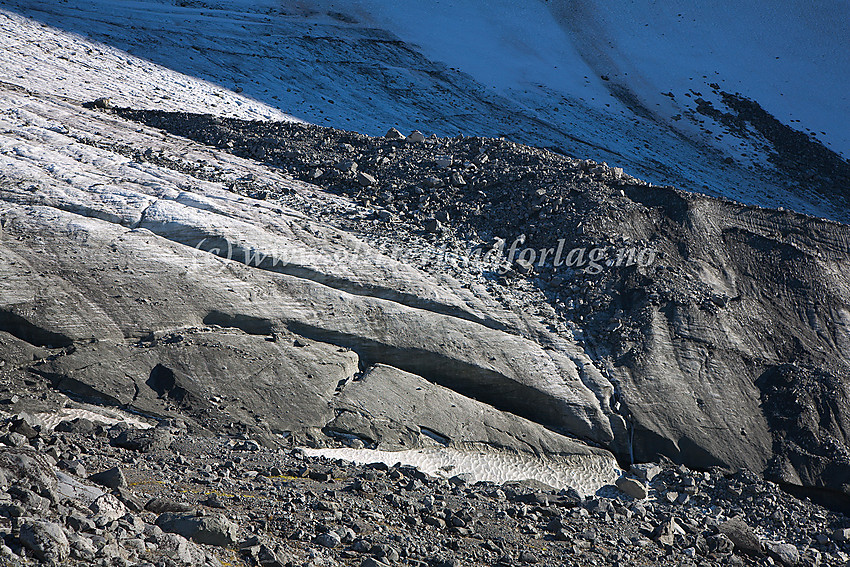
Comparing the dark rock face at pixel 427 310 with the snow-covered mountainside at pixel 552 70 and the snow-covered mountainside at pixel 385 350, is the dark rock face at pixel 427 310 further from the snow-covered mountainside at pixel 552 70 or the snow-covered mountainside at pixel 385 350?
the snow-covered mountainside at pixel 552 70

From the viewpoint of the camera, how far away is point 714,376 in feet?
26.8

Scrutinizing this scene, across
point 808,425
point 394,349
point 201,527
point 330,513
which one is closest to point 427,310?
point 394,349

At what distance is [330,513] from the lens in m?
4.96

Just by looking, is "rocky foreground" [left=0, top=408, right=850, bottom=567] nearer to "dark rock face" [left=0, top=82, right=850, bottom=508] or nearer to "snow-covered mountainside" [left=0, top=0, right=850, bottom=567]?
"snow-covered mountainside" [left=0, top=0, right=850, bottom=567]

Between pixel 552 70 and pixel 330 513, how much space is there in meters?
19.5

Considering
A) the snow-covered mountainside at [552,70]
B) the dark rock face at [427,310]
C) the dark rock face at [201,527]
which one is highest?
the snow-covered mountainside at [552,70]

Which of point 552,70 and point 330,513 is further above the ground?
point 552,70

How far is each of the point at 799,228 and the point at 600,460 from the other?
15.9ft

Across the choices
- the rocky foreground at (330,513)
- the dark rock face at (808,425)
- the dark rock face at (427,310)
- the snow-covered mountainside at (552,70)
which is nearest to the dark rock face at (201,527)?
the rocky foreground at (330,513)

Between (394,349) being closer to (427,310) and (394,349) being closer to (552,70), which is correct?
(427,310)

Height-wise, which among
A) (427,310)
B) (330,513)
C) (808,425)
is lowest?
(330,513)

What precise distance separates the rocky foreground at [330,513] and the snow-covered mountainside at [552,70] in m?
8.54

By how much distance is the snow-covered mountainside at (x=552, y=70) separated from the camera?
1631 centimetres

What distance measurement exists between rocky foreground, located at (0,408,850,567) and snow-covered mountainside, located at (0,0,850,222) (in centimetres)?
854
